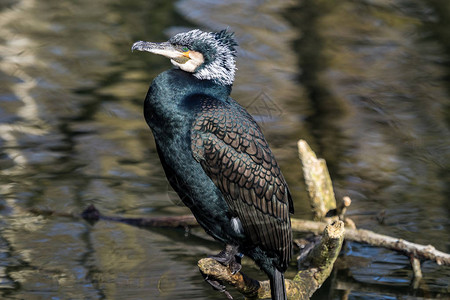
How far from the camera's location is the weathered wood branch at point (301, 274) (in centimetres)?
390

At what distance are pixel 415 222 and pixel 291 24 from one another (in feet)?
19.9

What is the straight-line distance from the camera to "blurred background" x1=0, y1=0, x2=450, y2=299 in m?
5.88

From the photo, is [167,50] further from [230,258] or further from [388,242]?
[388,242]

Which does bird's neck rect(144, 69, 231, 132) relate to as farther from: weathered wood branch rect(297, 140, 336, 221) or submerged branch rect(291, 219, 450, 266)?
submerged branch rect(291, 219, 450, 266)

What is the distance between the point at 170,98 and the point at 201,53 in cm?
30

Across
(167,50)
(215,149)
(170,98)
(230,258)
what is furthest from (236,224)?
(167,50)

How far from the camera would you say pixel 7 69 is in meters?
10.5

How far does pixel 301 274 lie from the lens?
4.61 m

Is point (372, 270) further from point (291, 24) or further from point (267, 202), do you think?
point (291, 24)

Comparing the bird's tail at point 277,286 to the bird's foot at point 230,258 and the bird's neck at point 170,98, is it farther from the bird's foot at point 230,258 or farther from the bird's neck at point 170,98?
the bird's neck at point 170,98

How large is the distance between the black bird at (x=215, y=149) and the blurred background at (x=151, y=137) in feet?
5.31

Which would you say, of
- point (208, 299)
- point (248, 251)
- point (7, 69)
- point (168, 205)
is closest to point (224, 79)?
point (248, 251)

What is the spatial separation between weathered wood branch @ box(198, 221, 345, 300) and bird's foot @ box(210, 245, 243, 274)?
32 millimetres

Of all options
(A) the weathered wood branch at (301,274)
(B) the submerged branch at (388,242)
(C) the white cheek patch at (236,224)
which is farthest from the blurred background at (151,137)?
(C) the white cheek patch at (236,224)
